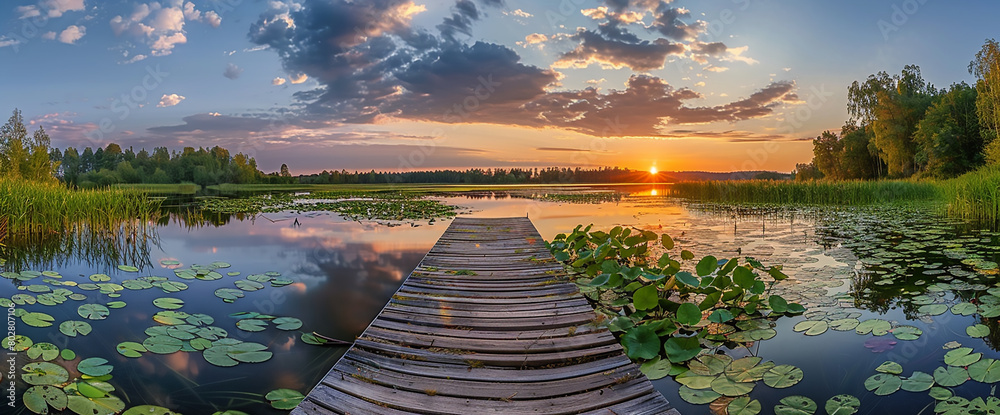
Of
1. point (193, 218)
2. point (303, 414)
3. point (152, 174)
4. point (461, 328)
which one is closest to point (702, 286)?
point (461, 328)

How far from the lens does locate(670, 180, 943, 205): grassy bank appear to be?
18.9m

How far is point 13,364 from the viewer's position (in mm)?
3049

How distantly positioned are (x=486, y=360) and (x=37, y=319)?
13.3 ft

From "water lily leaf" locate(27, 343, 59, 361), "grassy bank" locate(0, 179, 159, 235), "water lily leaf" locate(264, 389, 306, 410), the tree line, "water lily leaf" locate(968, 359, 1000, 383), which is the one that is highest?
the tree line

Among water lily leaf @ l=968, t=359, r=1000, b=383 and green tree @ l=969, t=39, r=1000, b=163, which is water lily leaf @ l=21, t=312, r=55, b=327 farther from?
green tree @ l=969, t=39, r=1000, b=163

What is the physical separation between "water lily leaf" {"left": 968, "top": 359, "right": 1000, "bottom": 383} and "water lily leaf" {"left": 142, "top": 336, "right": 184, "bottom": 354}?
5.29 metres

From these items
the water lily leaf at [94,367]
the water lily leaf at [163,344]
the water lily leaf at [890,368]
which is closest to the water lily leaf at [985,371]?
the water lily leaf at [890,368]

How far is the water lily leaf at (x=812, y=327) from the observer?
365 cm

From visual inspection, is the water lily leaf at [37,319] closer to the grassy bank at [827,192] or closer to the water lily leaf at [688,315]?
the water lily leaf at [688,315]

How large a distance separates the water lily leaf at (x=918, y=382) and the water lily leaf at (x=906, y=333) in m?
0.76

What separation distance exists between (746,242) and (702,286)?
4906 mm

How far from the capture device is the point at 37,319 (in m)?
3.94

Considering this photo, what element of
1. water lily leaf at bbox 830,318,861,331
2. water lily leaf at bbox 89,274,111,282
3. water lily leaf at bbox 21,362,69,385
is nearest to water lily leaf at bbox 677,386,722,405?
water lily leaf at bbox 830,318,861,331

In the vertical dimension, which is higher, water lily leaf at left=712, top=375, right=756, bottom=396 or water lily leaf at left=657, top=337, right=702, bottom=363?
water lily leaf at left=657, top=337, right=702, bottom=363
